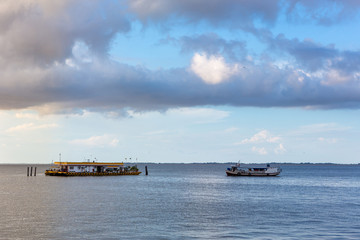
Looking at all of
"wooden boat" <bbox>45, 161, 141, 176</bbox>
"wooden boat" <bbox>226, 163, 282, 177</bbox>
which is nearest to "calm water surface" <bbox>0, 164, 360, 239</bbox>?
"wooden boat" <bbox>45, 161, 141, 176</bbox>

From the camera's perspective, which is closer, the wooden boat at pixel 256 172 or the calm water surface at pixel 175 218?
the calm water surface at pixel 175 218

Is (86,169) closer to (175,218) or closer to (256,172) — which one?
(256,172)

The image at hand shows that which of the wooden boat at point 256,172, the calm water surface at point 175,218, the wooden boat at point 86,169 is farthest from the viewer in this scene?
the wooden boat at point 256,172

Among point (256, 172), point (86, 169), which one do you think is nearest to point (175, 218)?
point (86, 169)

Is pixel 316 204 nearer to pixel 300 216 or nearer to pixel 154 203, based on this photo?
pixel 300 216

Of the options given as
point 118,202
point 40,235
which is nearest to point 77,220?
point 40,235

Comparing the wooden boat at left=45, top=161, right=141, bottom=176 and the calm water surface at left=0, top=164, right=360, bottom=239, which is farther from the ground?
the wooden boat at left=45, top=161, right=141, bottom=176

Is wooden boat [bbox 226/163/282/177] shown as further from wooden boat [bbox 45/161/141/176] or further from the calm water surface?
the calm water surface

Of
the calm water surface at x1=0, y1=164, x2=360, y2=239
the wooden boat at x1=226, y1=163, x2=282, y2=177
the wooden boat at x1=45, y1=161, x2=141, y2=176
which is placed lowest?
the calm water surface at x1=0, y1=164, x2=360, y2=239

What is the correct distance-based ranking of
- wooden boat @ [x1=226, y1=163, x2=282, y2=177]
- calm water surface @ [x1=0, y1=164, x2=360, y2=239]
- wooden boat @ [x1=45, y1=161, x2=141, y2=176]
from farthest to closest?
wooden boat @ [x1=226, y1=163, x2=282, y2=177] < wooden boat @ [x1=45, y1=161, x2=141, y2=176] < calm water surface @ [x1=0, y1=164, x2=360, y2=239]

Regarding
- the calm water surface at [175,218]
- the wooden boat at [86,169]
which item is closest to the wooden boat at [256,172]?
the wooden boat at [86,169]

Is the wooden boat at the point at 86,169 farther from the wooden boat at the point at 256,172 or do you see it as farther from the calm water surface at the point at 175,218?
the calm water surface at the point at 175,218

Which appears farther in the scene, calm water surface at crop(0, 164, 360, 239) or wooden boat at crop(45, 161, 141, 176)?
wooden boat at crop(45, 161, 141, 176)

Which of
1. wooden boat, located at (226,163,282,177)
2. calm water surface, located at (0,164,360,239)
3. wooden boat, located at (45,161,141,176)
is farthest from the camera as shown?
wooden boat, located at (226,163,282,177)
